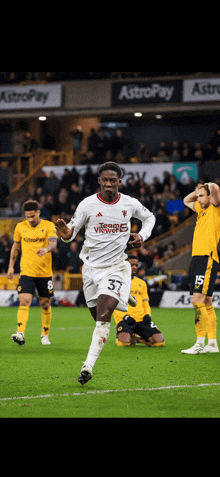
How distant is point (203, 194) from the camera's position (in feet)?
31.2

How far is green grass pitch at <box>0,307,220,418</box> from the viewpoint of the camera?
5371 millimetres

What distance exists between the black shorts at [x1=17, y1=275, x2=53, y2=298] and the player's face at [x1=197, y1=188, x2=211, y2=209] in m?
2.98

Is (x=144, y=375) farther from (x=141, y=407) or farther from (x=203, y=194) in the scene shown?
(x=203, y=194)

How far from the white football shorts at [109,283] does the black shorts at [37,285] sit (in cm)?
375

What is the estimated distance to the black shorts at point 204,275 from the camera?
31.0ft

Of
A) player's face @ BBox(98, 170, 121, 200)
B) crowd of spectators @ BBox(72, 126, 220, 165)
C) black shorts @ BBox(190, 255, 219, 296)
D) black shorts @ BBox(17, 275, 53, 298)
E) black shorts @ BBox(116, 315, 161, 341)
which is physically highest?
crowd of spectators @ BBox(72, 126, 220, 165)

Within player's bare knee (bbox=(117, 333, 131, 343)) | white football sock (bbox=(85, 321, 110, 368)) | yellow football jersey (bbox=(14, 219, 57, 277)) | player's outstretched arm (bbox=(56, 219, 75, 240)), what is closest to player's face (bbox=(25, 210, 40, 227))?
yellow football jersey (bbox=(14, 219, 57, 277))

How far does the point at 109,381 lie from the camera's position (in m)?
6.97

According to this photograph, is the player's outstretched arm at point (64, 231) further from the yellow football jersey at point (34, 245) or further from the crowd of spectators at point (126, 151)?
the crowd of spectators at point (126, 151)

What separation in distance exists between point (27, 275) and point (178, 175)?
16.9m

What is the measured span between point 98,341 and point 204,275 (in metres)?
3.27

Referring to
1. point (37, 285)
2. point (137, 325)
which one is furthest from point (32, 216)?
point (137, 325)

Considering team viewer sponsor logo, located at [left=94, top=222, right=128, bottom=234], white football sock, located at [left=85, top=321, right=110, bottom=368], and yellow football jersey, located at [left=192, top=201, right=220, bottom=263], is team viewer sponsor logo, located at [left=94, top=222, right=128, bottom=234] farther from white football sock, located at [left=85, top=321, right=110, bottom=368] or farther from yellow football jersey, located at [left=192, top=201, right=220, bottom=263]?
yellow football jersey, located at [left=192, top=201, right=220, bottom=263]

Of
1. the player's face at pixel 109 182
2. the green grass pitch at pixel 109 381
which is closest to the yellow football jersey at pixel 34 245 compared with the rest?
the green grass pitch at pixel 109 381
